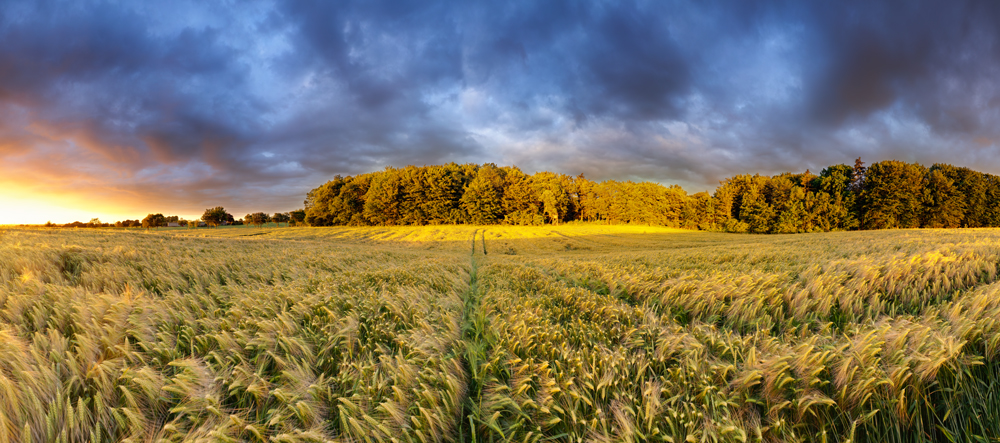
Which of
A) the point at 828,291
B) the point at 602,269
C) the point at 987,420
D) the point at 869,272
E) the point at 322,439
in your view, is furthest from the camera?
the point at 602,269

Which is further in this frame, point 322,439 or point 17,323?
point 17,323

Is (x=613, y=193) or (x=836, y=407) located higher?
(x=613, y=193)

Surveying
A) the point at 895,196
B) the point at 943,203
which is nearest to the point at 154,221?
the point at 895,196

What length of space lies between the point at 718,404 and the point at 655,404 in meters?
0.31

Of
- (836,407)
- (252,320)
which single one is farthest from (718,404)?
(252,320)

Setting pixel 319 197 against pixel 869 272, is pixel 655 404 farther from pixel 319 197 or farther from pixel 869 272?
pixel 319 197

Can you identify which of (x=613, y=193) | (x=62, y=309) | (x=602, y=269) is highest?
(x=613, y=193)

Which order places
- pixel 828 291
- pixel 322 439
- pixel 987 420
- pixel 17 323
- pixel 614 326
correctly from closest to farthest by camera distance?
pixel 322 439
pixel 987 420
pixel 17 323
pixel 614 326
pixel 828 291

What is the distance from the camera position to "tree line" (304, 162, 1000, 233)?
52062 millimetres

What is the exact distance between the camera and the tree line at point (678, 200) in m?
52.1

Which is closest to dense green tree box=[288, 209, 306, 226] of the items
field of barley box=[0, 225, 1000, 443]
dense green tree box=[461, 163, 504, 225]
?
dense green tree box=[461, 163, 504, 225]

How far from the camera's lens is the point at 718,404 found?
1591 mm

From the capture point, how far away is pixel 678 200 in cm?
7850

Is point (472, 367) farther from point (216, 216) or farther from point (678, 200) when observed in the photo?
point (216, 216)
